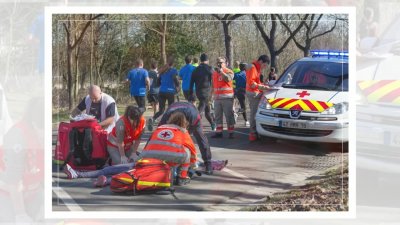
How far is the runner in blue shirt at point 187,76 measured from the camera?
11.9ft

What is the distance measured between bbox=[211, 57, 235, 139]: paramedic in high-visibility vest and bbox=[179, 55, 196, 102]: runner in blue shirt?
0.14 metres

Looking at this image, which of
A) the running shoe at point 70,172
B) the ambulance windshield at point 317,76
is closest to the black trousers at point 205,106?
the ambulance windshield at point 317,76

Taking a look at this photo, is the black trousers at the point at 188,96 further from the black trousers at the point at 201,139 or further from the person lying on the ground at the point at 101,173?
the person lying on the ground at the point at 101,173

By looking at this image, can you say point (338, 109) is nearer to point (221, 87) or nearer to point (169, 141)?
point (221, 87)

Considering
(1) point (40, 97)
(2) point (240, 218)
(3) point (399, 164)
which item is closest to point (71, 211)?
(1) point (40, 97)

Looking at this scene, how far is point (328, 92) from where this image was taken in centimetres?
359

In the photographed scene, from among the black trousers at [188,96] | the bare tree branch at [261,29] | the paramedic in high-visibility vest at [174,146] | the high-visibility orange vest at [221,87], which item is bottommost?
the paramedic in high-visibility vest at [174,146]

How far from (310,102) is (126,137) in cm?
108

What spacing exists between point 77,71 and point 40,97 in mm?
249

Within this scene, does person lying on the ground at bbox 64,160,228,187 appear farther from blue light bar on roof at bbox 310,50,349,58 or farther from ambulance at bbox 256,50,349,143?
blue light bar on roof at bbox 310,50,349,58

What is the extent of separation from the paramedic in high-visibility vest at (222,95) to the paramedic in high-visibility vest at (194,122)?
80 millimetres

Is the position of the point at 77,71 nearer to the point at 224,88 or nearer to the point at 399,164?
the point at 224,88

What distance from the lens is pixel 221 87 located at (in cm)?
369

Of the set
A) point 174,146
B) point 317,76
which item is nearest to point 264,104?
point 317,76
